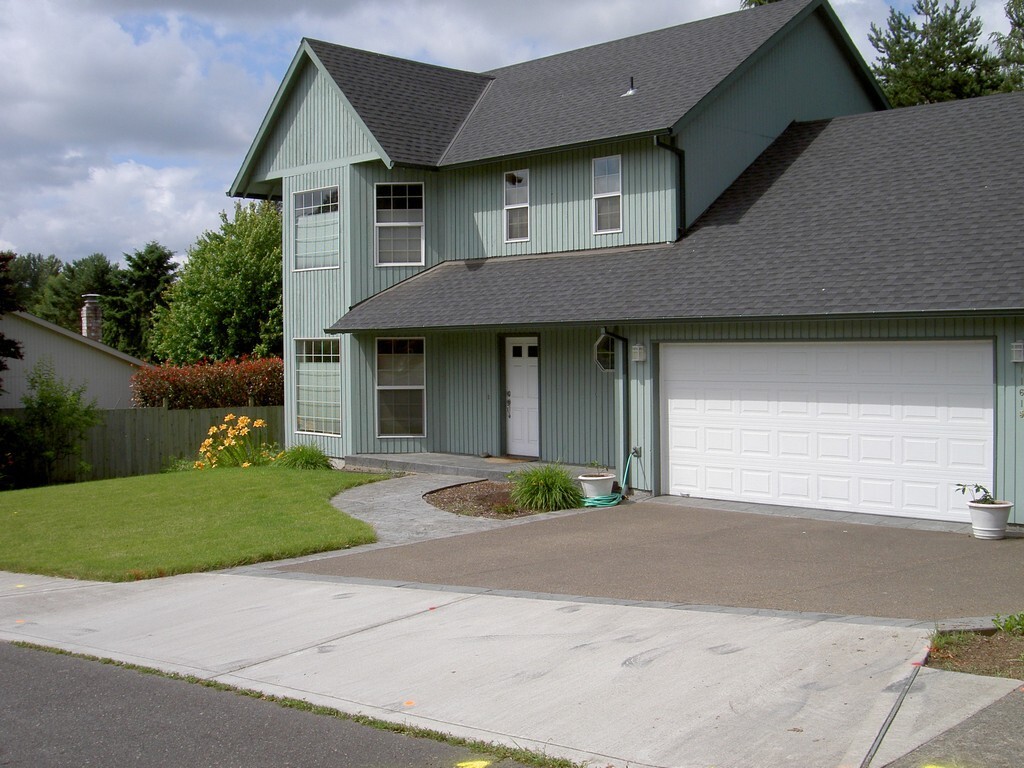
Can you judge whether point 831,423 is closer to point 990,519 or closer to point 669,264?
point 990,519

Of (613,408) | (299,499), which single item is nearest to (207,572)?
(299,499)

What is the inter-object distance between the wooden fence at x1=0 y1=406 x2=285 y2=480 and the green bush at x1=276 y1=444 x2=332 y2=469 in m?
4.18

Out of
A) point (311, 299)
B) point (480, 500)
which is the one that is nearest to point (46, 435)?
point (311, 299)

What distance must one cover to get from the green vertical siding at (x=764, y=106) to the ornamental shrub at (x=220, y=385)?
42.0 feet

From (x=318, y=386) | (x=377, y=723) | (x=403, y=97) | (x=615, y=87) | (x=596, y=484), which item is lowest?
(x=377, y=723)

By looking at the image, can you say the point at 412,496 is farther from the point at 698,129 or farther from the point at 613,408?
the point at 698,129

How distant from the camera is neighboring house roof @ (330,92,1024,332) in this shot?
43.8 feet

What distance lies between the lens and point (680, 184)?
691 inches

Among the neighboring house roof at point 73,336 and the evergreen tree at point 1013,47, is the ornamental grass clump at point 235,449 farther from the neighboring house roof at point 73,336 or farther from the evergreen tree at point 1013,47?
the evergreen tree at point 1013,47

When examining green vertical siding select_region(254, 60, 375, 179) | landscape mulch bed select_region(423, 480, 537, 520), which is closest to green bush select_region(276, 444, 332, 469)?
landscape mulch bed select_region(423, 480, 537, 520)

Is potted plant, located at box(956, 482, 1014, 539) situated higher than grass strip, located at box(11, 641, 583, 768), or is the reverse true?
potted plant, located at box(956, 482, 1014, 539)

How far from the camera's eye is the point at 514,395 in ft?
63.6

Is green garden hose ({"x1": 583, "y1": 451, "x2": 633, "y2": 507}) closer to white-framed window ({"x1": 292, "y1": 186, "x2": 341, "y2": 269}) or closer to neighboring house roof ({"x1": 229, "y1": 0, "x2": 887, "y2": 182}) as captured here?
neighboring house roof ({"x1": 229, "y1": 0, "x2": 887, "y2": 182})

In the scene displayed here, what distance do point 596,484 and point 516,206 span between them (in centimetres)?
678
